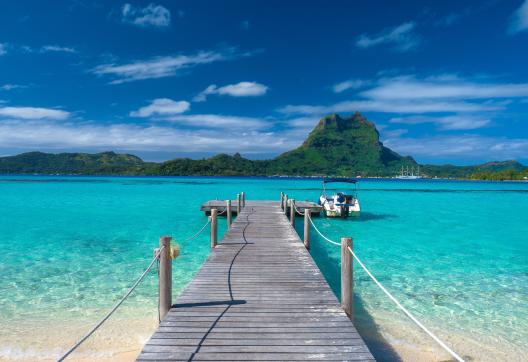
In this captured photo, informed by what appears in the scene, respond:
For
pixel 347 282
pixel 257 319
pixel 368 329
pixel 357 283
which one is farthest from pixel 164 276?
pixel 357 283

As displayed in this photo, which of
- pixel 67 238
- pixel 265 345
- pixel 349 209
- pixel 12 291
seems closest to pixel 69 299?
pixel 12 291

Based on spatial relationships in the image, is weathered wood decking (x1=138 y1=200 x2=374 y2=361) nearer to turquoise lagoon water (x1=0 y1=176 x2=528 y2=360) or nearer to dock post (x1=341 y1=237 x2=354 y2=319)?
dock post (x1=341 y1=237 x2=354 y2=319)

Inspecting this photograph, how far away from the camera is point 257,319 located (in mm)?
5926

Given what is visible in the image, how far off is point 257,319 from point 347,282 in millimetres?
1802

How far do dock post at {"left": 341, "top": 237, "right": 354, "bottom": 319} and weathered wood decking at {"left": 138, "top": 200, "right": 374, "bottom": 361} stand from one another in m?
0.18

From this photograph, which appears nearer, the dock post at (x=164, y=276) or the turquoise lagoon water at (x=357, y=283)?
the dock post at (x=164, y=276)

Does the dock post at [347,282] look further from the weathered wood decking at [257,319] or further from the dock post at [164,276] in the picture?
the dock post at [164,276]

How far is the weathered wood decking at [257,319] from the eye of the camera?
192 inches

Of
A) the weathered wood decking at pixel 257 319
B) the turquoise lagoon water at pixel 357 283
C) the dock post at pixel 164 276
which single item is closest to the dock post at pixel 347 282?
the weathered wood decking at pixel 257 319

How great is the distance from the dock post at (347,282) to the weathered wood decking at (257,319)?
0.60ft

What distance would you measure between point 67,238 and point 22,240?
207cm

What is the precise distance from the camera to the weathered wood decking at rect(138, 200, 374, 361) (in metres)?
4.87

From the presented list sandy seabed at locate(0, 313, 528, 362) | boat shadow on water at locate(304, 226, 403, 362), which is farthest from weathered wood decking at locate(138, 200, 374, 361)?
sandy seabed at locate(0, 313, 528, 362)

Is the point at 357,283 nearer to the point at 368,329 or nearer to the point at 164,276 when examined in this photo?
the point at 368,329
